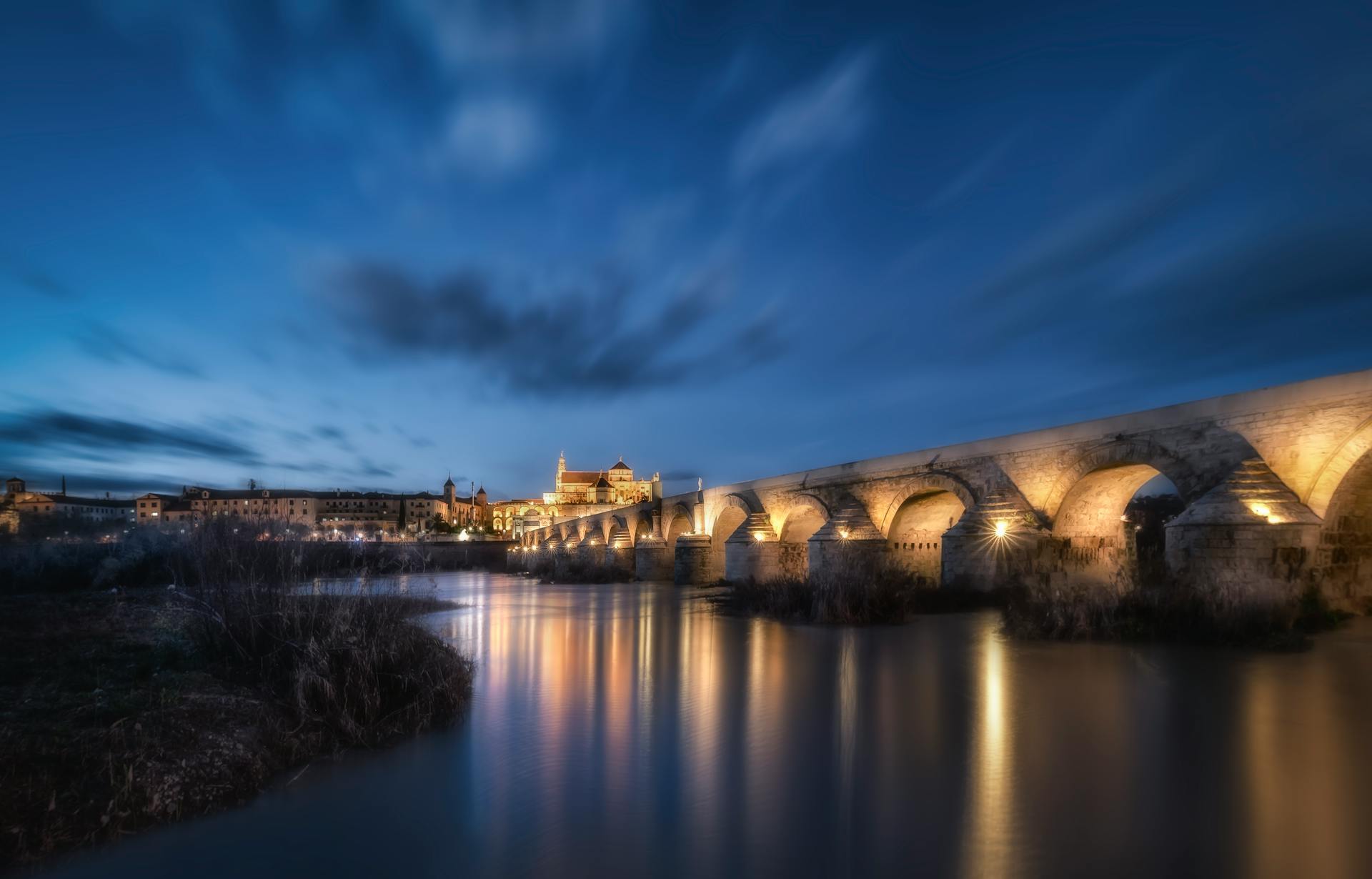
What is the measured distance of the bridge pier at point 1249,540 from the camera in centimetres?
874

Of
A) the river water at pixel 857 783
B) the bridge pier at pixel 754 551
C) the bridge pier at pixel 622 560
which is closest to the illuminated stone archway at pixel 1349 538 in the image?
the river water at pixel 857 783

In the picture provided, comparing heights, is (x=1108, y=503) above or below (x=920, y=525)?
above

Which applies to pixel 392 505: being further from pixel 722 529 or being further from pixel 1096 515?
pixel 1096 515

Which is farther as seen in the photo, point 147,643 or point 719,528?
point 719,528

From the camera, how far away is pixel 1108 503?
45.4 feet

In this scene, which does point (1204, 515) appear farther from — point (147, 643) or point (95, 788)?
point (147, 643)

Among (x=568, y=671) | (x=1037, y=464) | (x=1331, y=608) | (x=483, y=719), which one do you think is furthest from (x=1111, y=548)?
(x=483, y=719)

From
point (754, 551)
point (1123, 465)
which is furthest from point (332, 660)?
point (754, 551)

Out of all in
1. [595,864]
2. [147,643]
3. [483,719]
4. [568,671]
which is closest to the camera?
[595,864]

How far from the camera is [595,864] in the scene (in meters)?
3.26

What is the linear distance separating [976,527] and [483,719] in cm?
1104

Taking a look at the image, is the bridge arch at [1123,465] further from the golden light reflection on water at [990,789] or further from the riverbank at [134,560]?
the riverbank at [134,560]

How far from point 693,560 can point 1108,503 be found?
1445 centimetres

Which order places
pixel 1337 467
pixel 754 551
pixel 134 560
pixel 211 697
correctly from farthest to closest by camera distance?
1. pixel 754 551
2. pixel 134 560
3. pixel 1337 467
4. pixel 211 697
